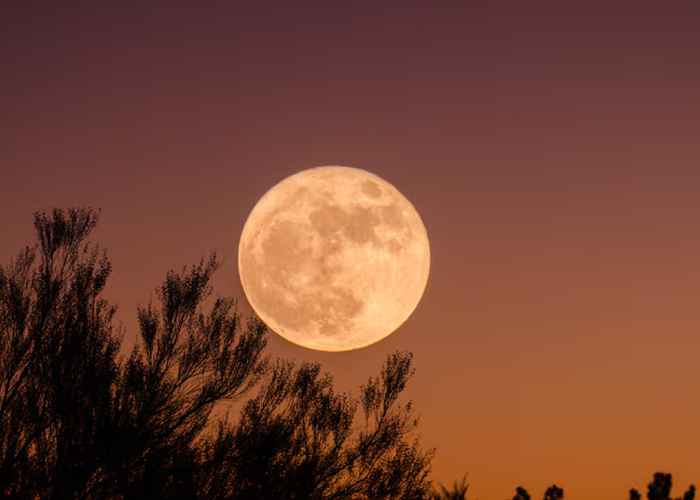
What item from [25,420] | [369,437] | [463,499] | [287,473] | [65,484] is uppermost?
[369,437]

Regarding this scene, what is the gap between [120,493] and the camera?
19.9 meters

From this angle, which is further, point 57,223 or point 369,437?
point 369,437

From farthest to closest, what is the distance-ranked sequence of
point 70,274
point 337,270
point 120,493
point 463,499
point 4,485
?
1. point 337,270
2. point 70,274
3. point 120,493
4. point 4,485
5. point 463,499

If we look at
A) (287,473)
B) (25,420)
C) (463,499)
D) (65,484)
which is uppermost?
(287,473)

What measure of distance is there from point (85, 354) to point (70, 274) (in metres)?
2.24

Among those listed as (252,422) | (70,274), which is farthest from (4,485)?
(252,422)

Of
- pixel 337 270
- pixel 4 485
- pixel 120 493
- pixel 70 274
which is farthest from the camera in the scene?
pixel 337 270

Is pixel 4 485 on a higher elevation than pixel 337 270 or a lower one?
lower

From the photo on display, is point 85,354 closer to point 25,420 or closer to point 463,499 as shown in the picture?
point 25,420

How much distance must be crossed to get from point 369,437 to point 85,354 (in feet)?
32.5

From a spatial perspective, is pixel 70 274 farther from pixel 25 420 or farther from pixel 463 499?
pixel 463 499

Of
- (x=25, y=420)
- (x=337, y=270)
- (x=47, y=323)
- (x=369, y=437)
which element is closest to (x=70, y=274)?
(x=47, y=323)

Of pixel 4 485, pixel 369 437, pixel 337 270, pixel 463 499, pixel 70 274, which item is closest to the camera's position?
pixel 463 499

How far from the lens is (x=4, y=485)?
18.4 m
